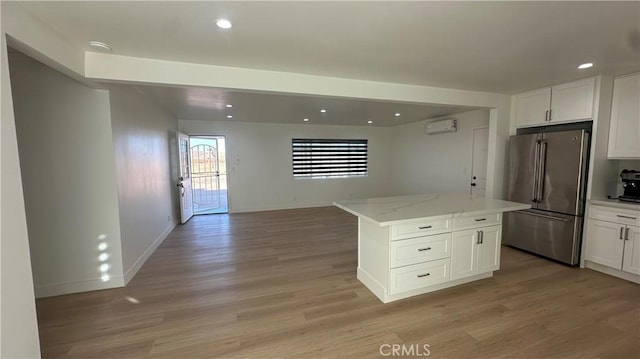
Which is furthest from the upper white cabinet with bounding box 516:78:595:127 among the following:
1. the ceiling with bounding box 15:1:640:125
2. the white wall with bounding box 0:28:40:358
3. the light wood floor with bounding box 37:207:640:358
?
the white wall with bounding box 0:28:40:358

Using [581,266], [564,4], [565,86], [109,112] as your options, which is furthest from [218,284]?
[565,86]

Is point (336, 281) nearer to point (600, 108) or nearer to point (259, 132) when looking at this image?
point (600, 108)

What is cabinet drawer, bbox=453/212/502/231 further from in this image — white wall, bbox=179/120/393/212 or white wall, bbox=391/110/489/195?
white wall, bbox=179/120/393/212

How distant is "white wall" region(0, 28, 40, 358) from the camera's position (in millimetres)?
1436

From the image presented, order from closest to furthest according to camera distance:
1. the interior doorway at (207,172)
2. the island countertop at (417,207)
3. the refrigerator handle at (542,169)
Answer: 1. the island countertop at (417,207)
2. the refrigerator handle at (542,169)
3. the interior doorway at (207,172)

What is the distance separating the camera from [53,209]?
8.89 ft

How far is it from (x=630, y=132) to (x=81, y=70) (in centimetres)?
574

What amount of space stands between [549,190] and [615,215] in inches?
25.3

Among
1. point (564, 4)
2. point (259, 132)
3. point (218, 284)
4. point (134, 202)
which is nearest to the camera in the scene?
point (564, 4)

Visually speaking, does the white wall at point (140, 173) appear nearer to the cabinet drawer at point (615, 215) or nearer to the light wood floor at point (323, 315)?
the light wood floor at point (323, 315)

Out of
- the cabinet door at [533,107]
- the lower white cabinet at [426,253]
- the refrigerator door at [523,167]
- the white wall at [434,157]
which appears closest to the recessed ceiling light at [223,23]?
the lower white cabinet at [426,253]

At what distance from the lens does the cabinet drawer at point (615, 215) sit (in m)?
2.90

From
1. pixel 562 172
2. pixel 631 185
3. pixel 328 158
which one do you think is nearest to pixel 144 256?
pixel 328 158

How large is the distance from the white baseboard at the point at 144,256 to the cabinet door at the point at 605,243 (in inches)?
216
